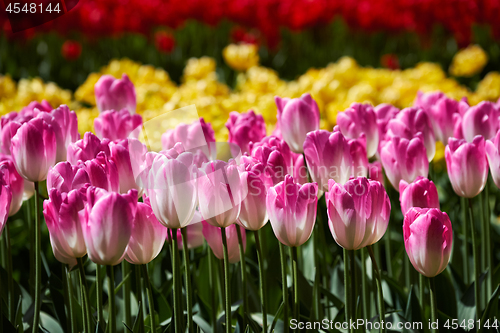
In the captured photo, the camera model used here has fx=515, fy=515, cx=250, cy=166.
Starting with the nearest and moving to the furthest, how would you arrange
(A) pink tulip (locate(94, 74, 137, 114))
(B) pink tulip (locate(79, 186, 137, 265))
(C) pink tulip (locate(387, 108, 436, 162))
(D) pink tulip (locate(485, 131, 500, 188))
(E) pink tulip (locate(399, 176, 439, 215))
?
(B) pink tulip (locate(79, 186, 137, 265))
(E) pink tulip (locate(399, 176, 439, 215))
(D) pink tulip (locate(485, 131, 500, 188))
(C) pink tulip (locate(387, 108, 436, 162))
(A) pink tulip (locate(94, 74, 137, 114))

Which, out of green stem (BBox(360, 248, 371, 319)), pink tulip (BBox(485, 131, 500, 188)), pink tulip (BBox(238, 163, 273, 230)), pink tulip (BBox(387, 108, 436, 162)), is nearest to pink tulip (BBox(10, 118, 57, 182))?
pink tulip (BBox(238, 163, 273, 230))

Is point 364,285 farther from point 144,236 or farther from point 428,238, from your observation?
point 144,236


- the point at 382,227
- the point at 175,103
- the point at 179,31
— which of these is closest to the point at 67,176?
the point at 382,227

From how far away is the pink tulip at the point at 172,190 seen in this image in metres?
0.85

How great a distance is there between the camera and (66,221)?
0.85 m

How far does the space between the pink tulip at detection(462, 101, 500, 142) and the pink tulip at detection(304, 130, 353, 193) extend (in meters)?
0.49

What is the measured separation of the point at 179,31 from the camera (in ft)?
19.4

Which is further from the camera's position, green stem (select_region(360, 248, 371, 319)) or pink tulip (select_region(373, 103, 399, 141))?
pink tulip (select_region(373, 103, 399, 141))

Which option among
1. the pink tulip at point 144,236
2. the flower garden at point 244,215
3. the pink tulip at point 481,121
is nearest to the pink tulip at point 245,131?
the flower garden at point 244,215

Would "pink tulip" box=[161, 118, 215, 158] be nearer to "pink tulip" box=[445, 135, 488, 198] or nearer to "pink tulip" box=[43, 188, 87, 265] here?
"pink tulip" box=[43, 188, 87, 265]

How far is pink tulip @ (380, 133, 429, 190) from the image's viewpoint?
1195 millimetres

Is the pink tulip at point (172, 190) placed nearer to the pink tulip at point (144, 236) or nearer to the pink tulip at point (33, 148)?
the pink tulip at point (144, 236)

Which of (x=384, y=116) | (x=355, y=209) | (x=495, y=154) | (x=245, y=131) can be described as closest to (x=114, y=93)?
(x=245, y=131)

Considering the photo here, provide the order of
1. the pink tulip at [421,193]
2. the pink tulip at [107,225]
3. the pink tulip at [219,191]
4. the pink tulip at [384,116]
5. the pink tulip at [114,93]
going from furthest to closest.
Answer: the pink tulip at [114,93] < the pink tulip at [384,116] < the pink tulip at [421,193] < the pink tulip at [219,191] < the pink tulip at [107,225]
